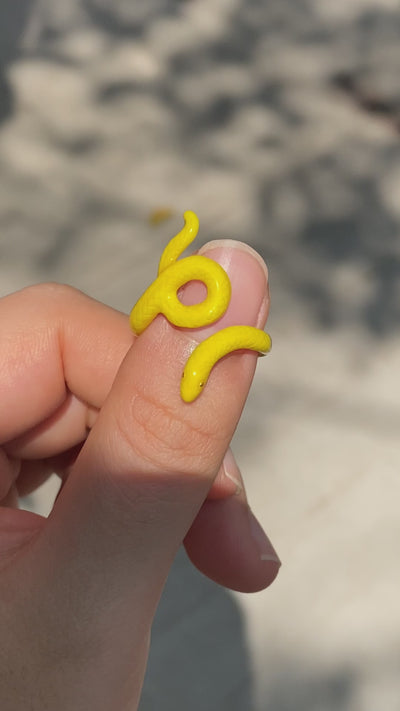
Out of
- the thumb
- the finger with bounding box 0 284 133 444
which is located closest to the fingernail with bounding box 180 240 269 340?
the thumb

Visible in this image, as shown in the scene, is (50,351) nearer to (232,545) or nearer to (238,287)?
(232,545)

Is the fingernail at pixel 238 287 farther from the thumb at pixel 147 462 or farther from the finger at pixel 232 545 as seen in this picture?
the finger at pixel 232 545

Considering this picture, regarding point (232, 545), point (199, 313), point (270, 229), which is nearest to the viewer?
point (199, 313)

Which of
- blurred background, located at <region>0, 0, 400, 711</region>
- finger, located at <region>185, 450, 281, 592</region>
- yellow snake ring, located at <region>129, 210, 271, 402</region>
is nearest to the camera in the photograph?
yellow snake ring, located at <region>129, 210, 271, 402</region>

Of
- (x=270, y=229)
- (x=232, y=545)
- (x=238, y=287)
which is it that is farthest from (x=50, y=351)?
(x=270, y=229)

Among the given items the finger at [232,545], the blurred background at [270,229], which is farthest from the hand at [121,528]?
the blurred background at [270,229]

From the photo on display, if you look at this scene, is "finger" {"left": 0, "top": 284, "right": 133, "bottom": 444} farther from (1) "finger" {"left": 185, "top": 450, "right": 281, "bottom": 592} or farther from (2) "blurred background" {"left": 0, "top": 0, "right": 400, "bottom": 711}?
(2) "blurred background" {"left": 0, "top": 0, "right": 400, "bottom": 711}
